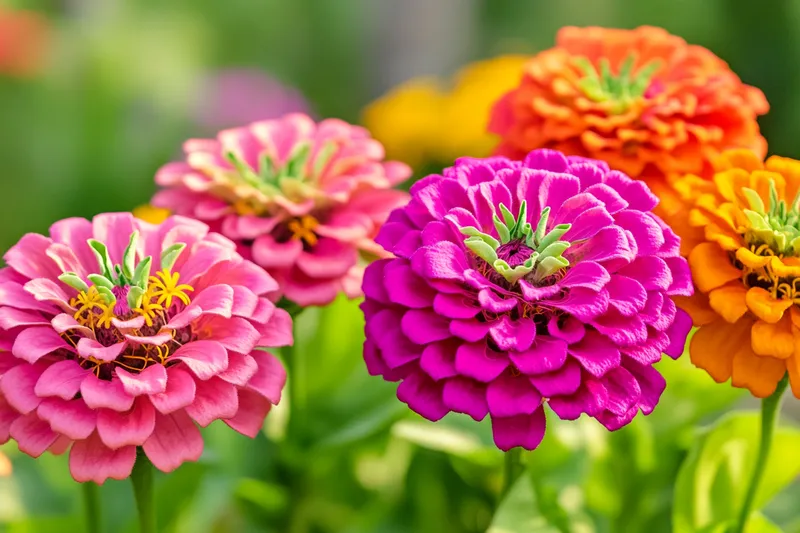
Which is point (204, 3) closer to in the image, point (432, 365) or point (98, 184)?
point (98, 184)

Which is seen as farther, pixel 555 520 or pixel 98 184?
pixel 98 184

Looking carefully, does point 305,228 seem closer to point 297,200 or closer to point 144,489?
point 297,200

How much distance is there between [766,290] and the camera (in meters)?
0.38

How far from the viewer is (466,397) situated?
342 mm

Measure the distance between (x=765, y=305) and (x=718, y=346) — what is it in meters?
0.03

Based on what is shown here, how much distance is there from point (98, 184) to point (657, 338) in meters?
0.85

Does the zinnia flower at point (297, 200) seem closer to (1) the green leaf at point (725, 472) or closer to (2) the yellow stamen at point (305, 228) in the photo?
(2) the yellow stamen at point (305, 228)

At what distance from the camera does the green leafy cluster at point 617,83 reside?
0.48 meters

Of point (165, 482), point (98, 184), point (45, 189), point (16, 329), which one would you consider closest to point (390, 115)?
point (98, 184)

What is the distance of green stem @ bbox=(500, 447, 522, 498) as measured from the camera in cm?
43

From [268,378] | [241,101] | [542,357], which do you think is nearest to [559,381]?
[542,357]

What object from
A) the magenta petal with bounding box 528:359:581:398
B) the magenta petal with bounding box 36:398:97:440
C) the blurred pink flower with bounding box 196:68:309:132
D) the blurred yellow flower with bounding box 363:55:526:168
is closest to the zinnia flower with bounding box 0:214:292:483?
the magenta petal with bounding box 36:398:97:440

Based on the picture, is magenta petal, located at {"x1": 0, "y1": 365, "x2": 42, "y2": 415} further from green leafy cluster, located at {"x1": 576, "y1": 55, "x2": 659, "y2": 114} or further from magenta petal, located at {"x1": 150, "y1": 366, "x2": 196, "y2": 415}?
green leafy cluster, located at {"x1": 576, "y1": 55, "x2": 659, "y2": 114}

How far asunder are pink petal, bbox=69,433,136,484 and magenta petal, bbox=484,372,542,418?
14 centimetres
